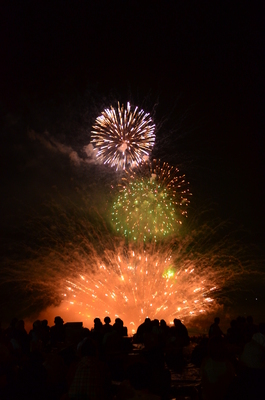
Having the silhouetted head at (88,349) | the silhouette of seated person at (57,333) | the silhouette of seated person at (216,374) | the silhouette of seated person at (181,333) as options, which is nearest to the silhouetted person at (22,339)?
the silhouette of seated person at (57,333)

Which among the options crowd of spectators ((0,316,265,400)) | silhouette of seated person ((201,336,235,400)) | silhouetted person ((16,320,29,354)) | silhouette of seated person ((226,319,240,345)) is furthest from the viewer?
silhouette of seated person ((226,319,240,345))

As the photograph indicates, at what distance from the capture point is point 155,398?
4.20 meters

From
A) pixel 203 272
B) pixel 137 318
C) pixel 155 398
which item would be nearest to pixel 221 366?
pixel 155 398

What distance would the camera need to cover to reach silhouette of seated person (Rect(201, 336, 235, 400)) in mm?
5266

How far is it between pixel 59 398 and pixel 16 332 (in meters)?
4.33

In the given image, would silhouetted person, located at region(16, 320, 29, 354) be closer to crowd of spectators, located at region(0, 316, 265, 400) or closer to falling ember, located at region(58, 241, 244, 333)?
crowd of spectators, located at region(0, 316, 265, 400)

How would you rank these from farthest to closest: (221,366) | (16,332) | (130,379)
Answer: (16,332) → (221,366) → (130,379)

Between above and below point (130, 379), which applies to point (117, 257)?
above

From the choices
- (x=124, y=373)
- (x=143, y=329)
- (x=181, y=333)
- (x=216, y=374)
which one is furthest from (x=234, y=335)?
(x=216, y=374)

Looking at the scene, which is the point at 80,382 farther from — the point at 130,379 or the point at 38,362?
the point at 130,379

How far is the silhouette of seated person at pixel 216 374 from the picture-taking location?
5266mm

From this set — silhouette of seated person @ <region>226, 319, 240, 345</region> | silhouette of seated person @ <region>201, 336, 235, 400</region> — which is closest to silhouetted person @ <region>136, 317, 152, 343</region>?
silhouette of seated person @ <region>226, 319, 240, 345</region>

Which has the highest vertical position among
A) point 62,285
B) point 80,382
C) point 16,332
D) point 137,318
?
point 62,285

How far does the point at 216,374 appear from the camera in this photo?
529cm
